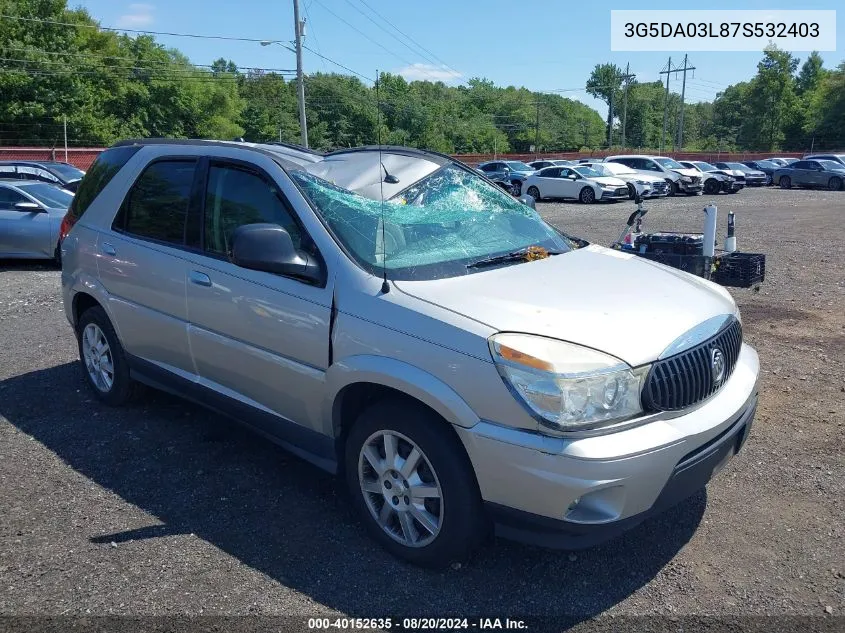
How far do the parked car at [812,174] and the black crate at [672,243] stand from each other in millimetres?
31112

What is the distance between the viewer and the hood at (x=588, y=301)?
2.96m

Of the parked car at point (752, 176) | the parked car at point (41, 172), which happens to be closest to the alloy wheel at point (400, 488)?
the parked car at point (41, 172)

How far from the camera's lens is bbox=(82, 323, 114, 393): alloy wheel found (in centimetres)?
516

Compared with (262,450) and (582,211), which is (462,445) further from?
(582,211)

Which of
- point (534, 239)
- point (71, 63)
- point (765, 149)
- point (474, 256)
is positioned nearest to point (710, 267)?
point (534, 239)

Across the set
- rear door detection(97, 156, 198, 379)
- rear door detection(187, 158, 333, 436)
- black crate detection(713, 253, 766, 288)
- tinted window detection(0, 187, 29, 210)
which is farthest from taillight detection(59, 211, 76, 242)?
tinted window detection(0, 187, 29, 210)

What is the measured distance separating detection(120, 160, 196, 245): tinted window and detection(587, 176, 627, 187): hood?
23.5 meters

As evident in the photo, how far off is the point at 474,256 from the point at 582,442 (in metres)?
1.33

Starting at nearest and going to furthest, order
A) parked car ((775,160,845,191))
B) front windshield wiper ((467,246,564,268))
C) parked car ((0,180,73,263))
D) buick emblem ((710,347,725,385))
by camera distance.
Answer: buick emblem ((710,347,725,385)) < front windshield wiper ((467,246,564,268)) < parked car ((0,180,73,263)) < parked car ((775,160,845,191))

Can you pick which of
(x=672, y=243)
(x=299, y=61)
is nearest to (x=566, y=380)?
(x=672, y=243)

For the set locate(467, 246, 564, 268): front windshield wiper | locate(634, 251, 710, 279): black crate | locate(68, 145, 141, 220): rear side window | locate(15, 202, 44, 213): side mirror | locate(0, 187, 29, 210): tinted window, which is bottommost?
locate(634, 251, 710, 279): black crate

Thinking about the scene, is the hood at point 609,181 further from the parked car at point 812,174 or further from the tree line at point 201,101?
the parked car at point 812,174

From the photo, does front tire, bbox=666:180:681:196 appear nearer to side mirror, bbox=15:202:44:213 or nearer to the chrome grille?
side mirror, bbox=15:202:44:213

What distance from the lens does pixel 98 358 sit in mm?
5250
